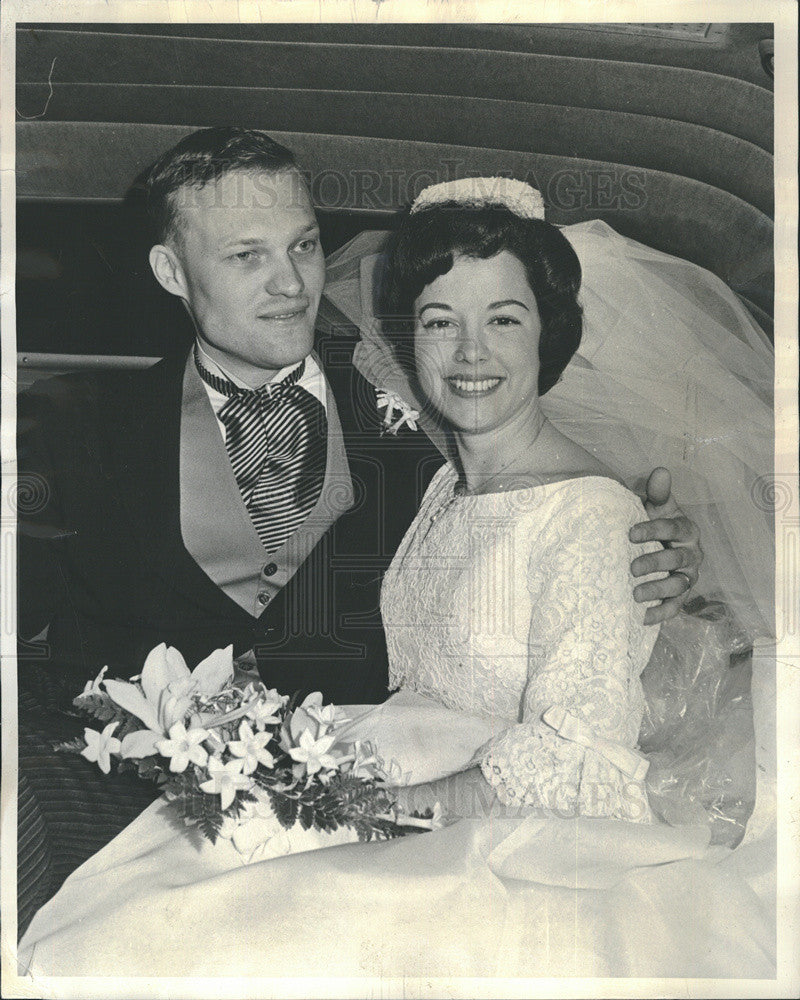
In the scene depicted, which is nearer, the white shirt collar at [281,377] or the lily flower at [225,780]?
the lily flower at [225,780]

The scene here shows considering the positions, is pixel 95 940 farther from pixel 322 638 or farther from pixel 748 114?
pixel 748 114

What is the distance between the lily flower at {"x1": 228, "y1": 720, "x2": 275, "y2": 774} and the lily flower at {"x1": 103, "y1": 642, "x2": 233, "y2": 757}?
4.3 inches

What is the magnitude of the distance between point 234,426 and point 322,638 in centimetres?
46

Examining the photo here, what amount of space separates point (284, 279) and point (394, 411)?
34cm

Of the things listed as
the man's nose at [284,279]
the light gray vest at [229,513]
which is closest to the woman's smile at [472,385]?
the light gray vest at [229,513]

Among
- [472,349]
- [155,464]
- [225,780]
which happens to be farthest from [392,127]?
[225,780]

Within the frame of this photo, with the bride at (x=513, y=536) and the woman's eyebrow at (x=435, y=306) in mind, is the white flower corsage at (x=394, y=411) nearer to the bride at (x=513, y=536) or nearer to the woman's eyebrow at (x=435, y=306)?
the bride at (x=513, y=536)

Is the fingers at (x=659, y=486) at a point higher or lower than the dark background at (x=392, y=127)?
lower

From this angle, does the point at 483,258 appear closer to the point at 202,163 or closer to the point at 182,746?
the point at 202,163

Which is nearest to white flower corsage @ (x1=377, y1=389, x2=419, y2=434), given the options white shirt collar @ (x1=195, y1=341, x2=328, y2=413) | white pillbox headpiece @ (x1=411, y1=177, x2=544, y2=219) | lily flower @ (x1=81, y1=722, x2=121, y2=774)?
white shirt collar @ (x1=195, y1=341, x2=328, y2=413)

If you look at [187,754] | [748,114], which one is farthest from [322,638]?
[748,114]

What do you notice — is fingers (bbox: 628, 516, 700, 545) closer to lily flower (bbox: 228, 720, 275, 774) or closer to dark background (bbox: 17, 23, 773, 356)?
dark background (bbox: 17, 23, 773, 356)

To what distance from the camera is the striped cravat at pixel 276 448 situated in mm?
1849

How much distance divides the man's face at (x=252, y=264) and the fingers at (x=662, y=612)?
2.82 feet
